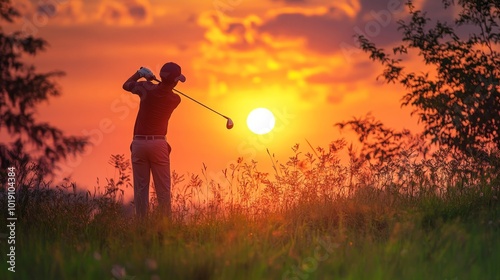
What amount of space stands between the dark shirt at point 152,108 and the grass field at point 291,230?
2.32 feet

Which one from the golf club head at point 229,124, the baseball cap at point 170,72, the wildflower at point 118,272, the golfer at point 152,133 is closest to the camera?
the wildflower at point 118,272

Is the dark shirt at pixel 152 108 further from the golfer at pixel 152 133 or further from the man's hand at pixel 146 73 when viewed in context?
the man's hand at pixel 146 73

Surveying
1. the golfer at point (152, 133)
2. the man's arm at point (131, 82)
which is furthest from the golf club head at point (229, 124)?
the man's arm at point (131, 82)

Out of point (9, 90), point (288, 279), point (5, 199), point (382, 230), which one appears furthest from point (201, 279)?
point (9, 90)

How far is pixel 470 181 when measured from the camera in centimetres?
1151

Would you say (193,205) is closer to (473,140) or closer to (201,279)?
(201,279)

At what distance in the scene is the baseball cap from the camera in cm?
1168

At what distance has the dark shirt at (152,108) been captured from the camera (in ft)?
37.9

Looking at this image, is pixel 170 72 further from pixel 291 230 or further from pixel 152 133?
pixel 291 230

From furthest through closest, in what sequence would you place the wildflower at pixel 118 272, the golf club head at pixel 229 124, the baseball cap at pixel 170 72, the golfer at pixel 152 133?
the golf club head at pixel 229 124 → the baseball cap at pixel 170 72 → the golfer at pixel 152 133 → the wildflower at pixel 118 272

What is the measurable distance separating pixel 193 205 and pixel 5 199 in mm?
3207

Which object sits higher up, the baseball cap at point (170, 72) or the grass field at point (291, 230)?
the baseball cap at point (170, 72)

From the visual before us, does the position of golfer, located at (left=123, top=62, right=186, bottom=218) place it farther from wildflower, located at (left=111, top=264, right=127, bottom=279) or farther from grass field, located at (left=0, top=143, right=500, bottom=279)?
wildflower, located at (left=111, top=264, right=127, bottom=279)

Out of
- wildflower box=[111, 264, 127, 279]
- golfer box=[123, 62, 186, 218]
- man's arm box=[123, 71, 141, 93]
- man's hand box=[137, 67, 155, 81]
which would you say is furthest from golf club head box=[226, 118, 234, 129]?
wildflower box=[111, 264, 127, 279]
